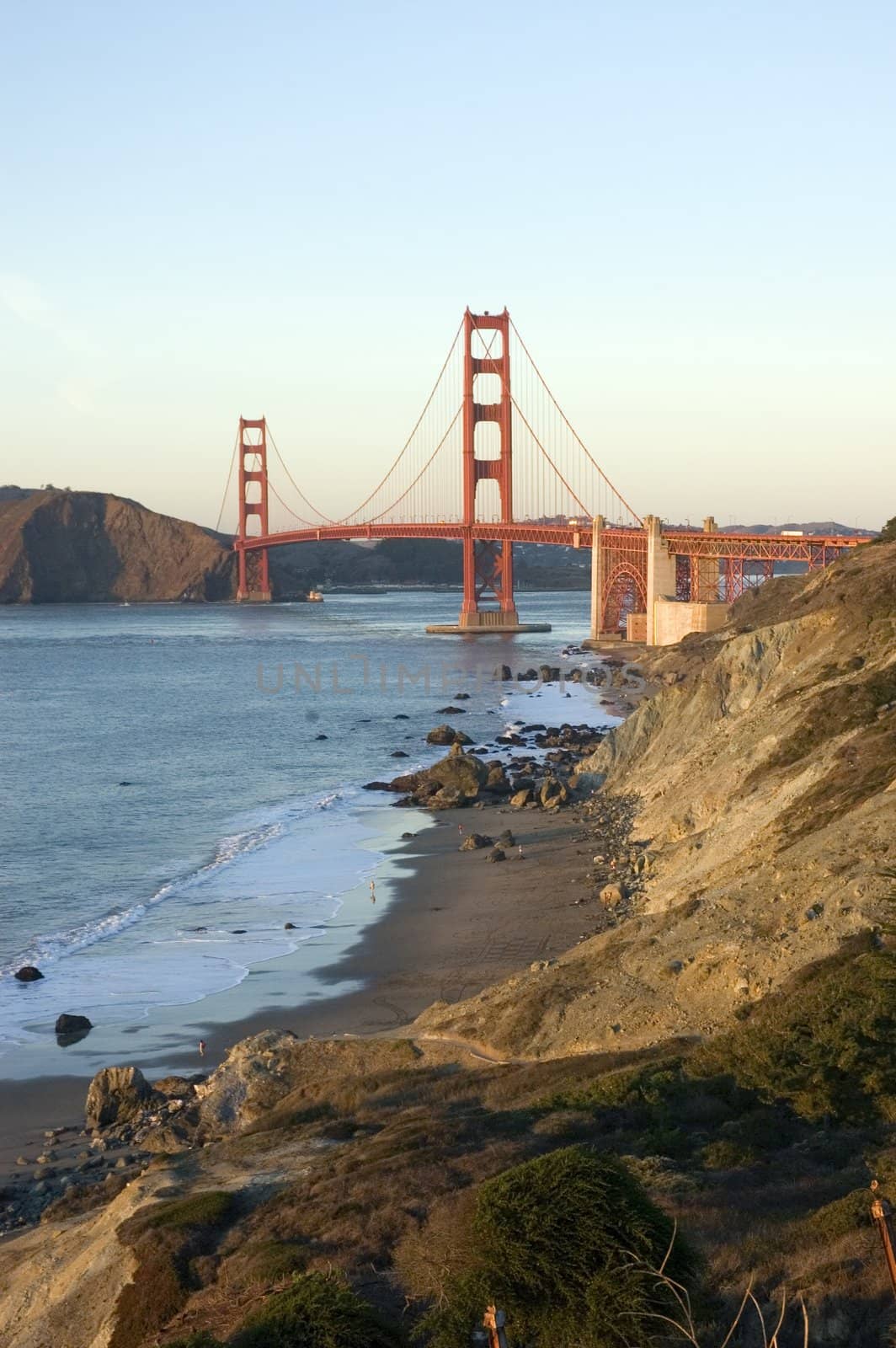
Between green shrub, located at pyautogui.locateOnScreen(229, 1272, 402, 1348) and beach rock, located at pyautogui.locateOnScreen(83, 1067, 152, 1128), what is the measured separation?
8768 mm

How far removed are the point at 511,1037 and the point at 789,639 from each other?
21014 mm

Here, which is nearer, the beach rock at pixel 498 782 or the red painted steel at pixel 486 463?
the beach rock at pixel 498 782

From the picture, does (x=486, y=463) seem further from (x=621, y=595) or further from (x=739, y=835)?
(x=739, y=835)

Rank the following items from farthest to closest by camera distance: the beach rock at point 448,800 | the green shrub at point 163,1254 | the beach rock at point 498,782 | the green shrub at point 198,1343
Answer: the beach rock at point 498,782
the beach rock at point 448,800
the green shrub at point 163,1254
the green shrub at point 198,1343

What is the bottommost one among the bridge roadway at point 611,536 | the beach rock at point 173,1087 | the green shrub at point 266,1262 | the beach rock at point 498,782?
the beach rock at point 173,1087

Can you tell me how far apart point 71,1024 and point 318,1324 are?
13.0 meters

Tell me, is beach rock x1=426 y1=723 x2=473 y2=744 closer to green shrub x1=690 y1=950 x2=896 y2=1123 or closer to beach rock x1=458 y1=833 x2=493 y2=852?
beach rock x1=458 y1=833 x2=493 y2=852

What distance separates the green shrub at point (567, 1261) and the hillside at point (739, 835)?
6.46 metres

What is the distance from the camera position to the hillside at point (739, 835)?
1451 cm

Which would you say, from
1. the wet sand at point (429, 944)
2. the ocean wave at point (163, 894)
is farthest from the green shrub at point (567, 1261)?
the ocean wave at point (163, 894)

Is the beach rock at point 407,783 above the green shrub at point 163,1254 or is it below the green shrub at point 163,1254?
below

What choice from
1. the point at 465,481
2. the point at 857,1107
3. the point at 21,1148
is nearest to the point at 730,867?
the point at 857,1107

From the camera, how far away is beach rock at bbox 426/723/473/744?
49.2 metres

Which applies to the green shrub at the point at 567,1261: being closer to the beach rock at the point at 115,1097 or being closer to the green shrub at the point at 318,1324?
the green shrub at the point at 318,1324
